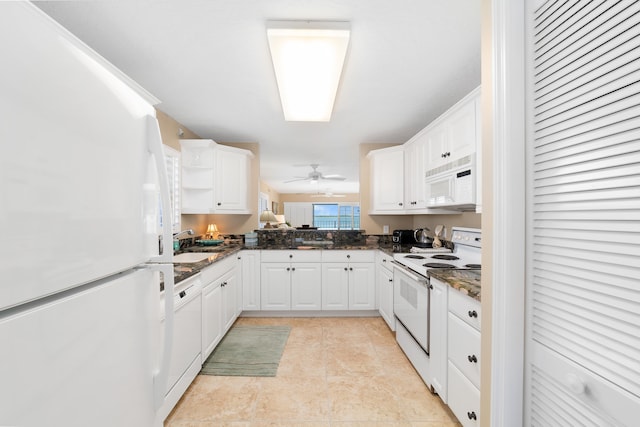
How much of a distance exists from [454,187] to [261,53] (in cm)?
178

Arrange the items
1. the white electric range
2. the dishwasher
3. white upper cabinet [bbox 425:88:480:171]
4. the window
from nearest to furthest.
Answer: the dishwasher → white upper cabinet [bbox 425:88:480:171] → the white electric range → the window

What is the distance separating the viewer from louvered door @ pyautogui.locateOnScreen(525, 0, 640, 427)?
0.60 m

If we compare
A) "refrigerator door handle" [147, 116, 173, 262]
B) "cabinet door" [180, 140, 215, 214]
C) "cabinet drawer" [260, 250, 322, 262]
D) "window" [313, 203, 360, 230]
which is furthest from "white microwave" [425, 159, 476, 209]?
"window" [313, 203, 360, 230]

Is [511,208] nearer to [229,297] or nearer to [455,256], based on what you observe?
[455,256]

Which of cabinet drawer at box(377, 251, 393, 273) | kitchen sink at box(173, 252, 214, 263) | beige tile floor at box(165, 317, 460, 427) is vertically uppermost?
kitchen sink at box(173, 252, 214, 263)

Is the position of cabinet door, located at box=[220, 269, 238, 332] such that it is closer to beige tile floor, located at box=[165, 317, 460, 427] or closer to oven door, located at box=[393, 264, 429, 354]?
beige tile floor, located at box=[165, 317, 460, 427]

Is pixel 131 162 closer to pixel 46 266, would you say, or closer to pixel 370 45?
pixel 46 266

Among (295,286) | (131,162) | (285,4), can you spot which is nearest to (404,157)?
(295,286)

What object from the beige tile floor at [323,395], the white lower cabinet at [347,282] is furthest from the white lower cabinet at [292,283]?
the beige tile floor at [323,395]

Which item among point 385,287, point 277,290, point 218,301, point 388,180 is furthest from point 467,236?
point 218,301

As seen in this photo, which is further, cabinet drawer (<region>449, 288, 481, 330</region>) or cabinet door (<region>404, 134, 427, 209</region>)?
cabinet door (<region>404, 134, 427, 209</region>)

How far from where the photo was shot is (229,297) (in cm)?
286

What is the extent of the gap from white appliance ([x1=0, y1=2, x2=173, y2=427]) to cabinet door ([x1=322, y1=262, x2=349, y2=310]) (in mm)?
2551

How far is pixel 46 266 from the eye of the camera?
52 cm
